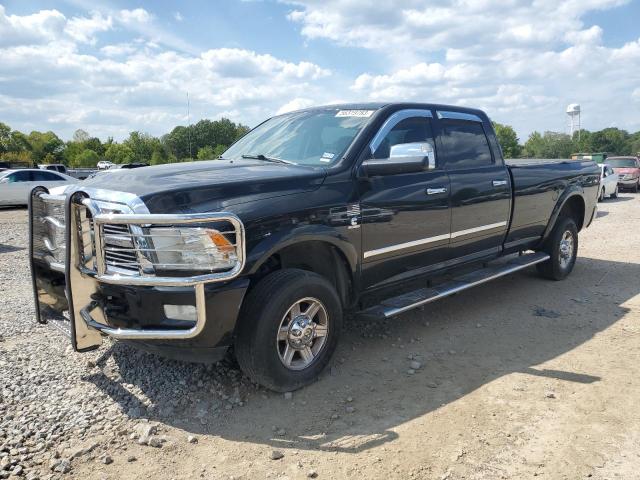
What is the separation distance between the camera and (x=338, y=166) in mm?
4055

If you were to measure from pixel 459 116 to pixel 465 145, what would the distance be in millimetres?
300

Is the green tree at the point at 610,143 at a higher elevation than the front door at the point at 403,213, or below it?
higher

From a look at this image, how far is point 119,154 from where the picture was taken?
71.4 m

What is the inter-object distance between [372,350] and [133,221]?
2.38 metres

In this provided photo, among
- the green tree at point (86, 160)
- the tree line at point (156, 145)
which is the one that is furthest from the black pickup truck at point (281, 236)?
the green tree at point (86, 160)

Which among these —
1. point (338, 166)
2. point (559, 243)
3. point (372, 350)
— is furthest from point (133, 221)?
point (559, 243)

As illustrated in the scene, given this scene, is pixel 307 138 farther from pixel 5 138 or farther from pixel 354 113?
pixel 5 138

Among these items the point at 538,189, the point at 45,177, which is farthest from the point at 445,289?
the point at 45,177

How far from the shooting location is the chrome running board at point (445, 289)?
14.1 ft

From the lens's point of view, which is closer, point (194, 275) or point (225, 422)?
point (194, 275)

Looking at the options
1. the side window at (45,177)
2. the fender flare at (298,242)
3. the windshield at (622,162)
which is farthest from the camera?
the windshield at (622,162)

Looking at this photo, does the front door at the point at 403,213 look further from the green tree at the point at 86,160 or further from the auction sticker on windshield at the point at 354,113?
the green tree at the point at 86,160

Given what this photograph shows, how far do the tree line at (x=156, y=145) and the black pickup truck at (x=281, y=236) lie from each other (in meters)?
46.2

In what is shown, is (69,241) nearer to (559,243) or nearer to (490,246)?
(490,246)
